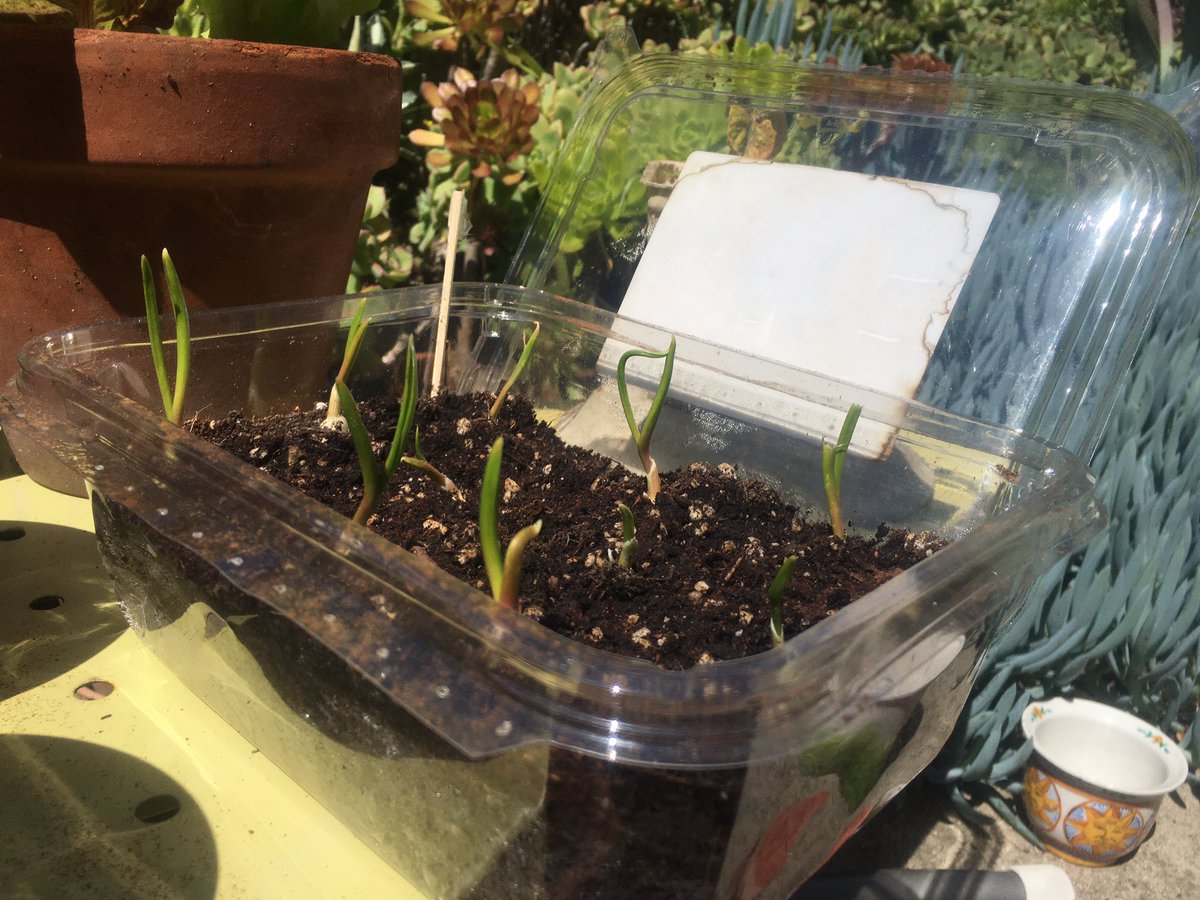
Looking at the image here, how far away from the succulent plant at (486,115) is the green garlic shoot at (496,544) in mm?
768

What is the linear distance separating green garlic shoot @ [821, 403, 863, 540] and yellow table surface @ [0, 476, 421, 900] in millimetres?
340

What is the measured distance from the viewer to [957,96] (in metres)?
0.79

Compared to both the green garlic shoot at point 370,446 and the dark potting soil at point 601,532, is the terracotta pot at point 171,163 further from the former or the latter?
the green garlic shoot at point 370,446

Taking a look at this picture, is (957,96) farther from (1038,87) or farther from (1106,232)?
(1106,232)

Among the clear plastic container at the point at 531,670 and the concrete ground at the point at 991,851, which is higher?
the clear plastic container at the point at 531,670

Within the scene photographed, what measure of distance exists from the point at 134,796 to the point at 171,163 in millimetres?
486

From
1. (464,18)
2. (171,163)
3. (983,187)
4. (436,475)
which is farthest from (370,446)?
(464,18)

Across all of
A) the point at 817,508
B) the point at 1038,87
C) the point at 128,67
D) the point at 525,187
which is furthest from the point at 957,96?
Answer: the point at 128,67

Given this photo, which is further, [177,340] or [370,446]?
[177,340]

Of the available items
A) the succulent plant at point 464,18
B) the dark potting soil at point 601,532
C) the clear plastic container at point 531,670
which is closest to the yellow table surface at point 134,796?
the clear plastic container at point 531,670

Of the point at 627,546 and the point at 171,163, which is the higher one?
the point at 171,163

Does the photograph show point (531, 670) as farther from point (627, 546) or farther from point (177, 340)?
point (177, 340)

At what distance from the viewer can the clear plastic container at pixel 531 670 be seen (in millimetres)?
330

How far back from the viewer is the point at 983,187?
2.58 feet
